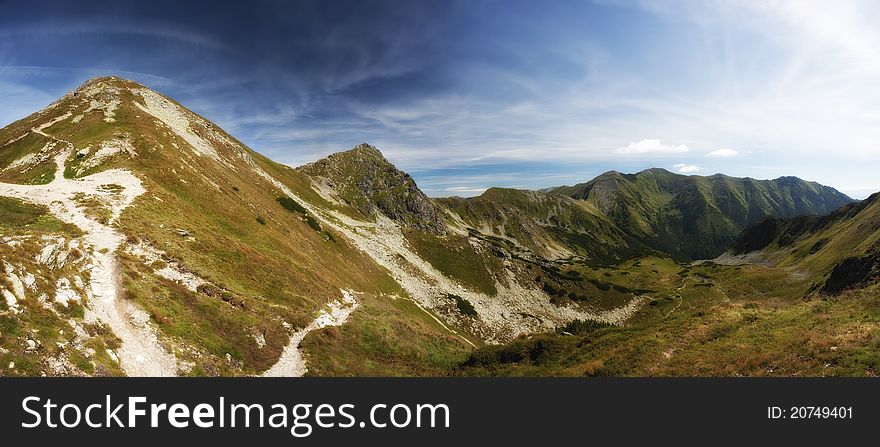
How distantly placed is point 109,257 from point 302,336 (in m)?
14.8

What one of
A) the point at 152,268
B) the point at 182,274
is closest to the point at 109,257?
the point at 152,268

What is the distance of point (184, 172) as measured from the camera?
50531 mm

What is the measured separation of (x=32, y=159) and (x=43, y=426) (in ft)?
208

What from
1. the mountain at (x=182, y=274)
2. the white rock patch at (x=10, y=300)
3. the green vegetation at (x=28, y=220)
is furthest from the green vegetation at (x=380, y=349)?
the green vegetation at (x=28, y=220)

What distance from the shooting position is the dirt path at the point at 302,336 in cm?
2373

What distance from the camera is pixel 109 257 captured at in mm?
25859

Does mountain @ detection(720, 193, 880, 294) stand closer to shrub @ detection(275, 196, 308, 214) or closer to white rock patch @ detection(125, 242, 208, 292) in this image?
Result: white rock patch @ detection(125, 242, 208, 292)

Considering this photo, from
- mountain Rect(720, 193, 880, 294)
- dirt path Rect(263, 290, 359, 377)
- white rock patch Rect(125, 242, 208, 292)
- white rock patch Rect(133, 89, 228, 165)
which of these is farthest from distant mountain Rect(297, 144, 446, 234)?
mountain Rect(720, 193, 880, 294)

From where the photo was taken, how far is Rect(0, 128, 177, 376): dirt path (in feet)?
61.6

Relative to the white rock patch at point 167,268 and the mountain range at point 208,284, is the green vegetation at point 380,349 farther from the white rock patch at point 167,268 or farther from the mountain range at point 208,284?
the white rock patch at point 167,268

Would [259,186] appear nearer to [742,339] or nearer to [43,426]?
[43,426]

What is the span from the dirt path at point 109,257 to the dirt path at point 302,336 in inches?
248

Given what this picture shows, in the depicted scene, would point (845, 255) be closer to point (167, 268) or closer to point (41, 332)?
point (167, 268)

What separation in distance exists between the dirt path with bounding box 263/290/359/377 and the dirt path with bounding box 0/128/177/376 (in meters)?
6.31
